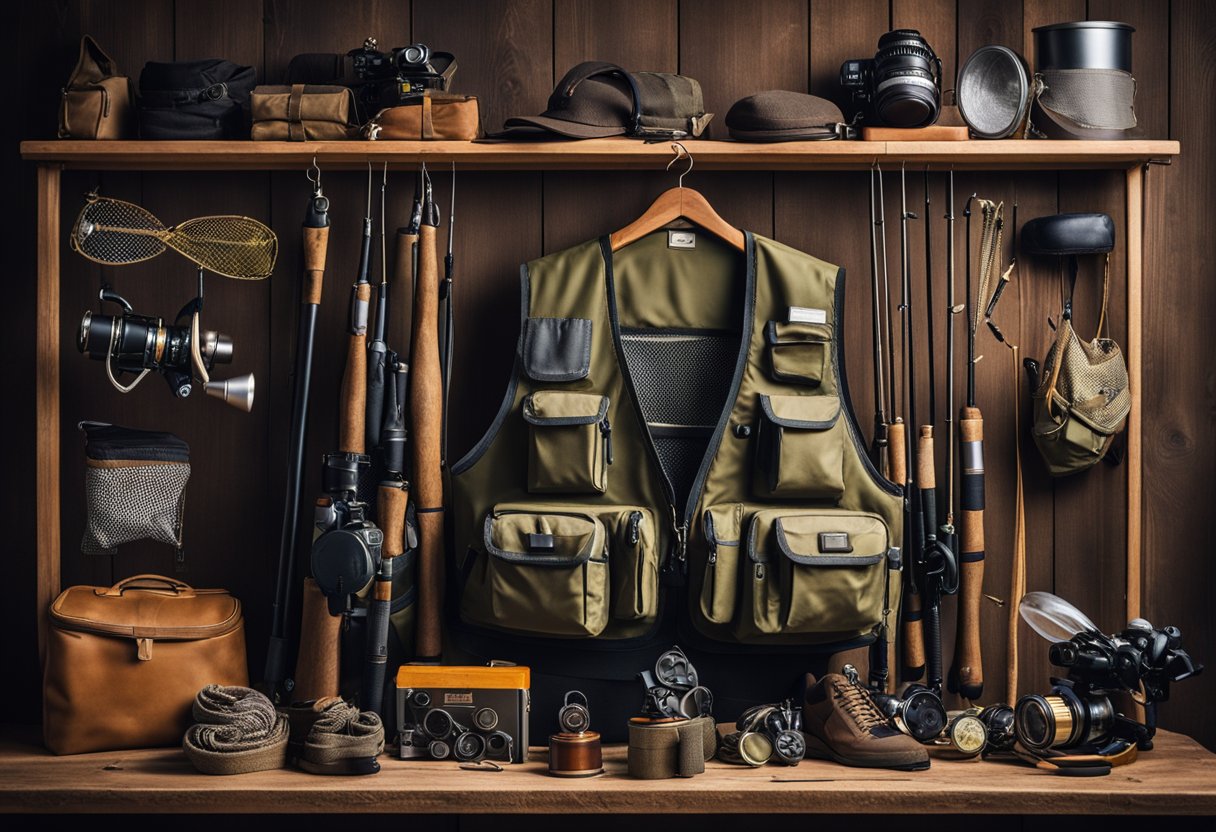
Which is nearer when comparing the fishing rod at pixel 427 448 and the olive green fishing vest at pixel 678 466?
the olive green fishing vest at pixel 678 466

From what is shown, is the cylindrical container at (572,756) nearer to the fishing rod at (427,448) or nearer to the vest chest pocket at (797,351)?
the fishing rod at (427,448)

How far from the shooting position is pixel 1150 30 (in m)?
2.71

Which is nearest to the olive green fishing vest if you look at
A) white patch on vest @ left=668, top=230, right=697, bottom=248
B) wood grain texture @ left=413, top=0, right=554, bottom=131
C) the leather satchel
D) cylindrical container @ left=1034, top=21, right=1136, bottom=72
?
white patch on vest @ left=668, top=230, right=697, bottom=248

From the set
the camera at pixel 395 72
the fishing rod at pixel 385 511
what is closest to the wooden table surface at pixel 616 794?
the fishing rod at pixel 385 511

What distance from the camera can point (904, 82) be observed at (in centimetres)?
245

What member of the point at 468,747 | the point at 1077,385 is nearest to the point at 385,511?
the point at 468,747

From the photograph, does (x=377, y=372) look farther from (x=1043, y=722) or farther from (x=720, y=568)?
(x=1043, y=722)

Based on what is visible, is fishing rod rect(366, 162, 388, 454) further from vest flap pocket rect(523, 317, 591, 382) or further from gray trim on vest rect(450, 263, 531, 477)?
vest flap pocket rect(523, 317, 591, 382)

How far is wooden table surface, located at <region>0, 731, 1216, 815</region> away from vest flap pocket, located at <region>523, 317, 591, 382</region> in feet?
2.75

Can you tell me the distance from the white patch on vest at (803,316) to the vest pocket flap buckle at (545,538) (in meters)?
0.61

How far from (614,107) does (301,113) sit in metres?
0.68

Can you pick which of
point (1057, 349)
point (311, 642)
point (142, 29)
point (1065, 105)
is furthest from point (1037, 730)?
point (142, 29)

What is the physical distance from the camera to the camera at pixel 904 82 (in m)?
2.45
